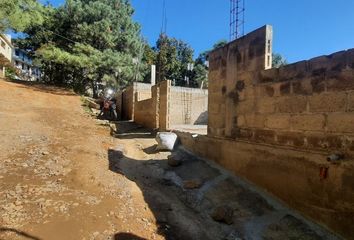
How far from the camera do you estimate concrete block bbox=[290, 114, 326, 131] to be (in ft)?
15.2

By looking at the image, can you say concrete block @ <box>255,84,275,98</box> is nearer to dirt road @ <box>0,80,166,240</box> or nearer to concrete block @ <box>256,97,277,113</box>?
concrete block @ <box>256,97,277,113</box>

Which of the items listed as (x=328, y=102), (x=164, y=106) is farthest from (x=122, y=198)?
(x=164, y=106)

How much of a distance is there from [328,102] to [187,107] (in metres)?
9.91

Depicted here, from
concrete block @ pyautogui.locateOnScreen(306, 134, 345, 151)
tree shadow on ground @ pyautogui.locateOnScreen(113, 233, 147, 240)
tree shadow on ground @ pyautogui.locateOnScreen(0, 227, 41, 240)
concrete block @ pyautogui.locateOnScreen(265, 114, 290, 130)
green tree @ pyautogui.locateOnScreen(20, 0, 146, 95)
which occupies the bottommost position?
tree shadow on ground @ pyautogui.locateOnScreen(113, 233, 147, 240)

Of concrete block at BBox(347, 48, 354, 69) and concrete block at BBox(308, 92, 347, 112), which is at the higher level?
concrete block at BBox(347, 48, 354, 69)

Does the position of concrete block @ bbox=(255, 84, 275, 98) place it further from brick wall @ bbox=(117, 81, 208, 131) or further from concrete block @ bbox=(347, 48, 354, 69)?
brick wall @ bbox=(117, 81, 208, 131)

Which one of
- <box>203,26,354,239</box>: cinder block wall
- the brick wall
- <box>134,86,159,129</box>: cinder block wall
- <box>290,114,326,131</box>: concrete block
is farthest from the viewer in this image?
<box>134,86,159,129</box>: cinder block wall

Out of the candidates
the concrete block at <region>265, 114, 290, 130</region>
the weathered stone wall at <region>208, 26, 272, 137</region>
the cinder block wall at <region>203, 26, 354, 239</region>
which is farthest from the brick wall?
the concrete block at <region>265, 114, 290, 130</region>

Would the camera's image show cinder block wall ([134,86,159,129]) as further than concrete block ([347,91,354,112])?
Yes

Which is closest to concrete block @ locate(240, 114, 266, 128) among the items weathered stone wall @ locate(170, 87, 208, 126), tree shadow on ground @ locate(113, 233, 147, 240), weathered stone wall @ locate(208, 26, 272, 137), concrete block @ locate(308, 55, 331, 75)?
weathered stone wall @ locate(208, 26, 272, 137)

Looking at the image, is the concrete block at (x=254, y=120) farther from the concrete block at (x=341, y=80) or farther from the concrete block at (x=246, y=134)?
the concrete block at (x=341, y=80)

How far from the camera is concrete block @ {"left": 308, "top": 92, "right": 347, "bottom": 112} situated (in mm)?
4352

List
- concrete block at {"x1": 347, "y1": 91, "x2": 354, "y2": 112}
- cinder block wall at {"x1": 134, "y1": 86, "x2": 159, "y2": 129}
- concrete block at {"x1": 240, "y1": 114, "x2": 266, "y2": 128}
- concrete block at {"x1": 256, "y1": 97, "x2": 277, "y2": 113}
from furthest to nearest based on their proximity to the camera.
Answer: cinder block wall at {"x1": 134, "y1": 86, "x2": 159, "y2": 129}
concrete block at {"x1": 240, "y1": 114, "x2": 266, "y2": 128}
concrete block at {"x1": 256, "y1": 97, "x2": 277, "y2": 113}
concrete block at {"x1": 347, "y1": 91, "x2": 354, "y2": 112}

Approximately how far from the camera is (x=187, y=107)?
47.0ft
